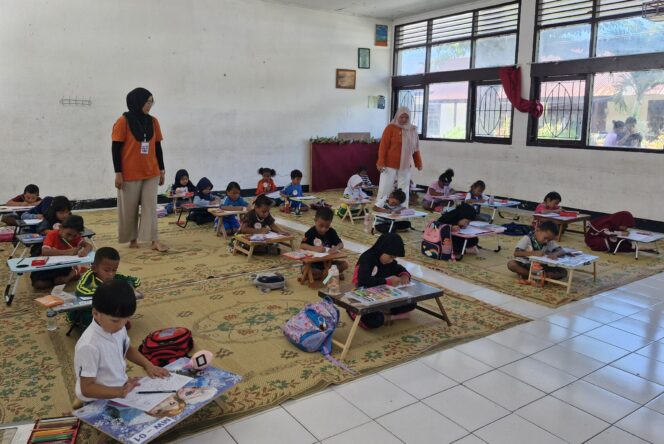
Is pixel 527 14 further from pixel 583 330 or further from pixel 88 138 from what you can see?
pixel 88 138

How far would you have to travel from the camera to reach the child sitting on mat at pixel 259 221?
6.96 metres

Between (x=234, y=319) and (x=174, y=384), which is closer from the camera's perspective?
(x=174, y=384)

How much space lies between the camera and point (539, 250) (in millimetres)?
6152

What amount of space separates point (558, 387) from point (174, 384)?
2.59 m

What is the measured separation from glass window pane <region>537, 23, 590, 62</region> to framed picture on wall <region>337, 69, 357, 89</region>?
4.80 metres

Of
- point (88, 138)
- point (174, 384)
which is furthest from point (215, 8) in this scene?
point (174, 384)

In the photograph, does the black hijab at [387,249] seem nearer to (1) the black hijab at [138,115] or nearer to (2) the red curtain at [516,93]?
(1) the black hijab at [138,115]

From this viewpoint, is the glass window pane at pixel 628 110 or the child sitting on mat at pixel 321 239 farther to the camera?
the glass window pane at pixel 628 110

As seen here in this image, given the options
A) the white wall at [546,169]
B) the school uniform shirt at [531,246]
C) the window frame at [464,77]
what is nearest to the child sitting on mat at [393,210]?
the school uniform shirt at [531,246]

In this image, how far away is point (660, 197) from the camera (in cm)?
905

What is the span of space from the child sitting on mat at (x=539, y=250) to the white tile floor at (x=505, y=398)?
1299 mm

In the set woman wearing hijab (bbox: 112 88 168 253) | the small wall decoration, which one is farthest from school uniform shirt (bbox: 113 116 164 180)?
the small wall decoration

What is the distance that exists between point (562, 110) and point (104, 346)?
1002cm

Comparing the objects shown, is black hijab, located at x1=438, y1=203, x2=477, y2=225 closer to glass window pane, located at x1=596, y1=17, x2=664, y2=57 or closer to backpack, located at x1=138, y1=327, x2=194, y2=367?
backpack, located at x1=138, y1=327, x2=194, y2=367
